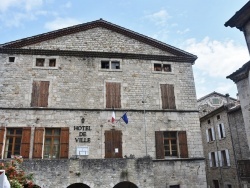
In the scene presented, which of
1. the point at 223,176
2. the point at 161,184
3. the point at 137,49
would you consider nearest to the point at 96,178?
the point at 161,184

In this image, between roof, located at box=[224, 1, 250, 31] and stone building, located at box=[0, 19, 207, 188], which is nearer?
roof, located at box=[224, 1, 250, 31]

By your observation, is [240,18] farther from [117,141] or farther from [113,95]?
[117,141]

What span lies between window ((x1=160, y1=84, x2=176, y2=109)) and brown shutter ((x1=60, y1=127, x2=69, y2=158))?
6090 mm

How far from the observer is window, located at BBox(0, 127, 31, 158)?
13395mm

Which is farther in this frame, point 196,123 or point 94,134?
point 196,123

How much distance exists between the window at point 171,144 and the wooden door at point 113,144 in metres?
2.21

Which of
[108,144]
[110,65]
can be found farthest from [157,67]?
[108,144]

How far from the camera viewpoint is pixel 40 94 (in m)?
14.6

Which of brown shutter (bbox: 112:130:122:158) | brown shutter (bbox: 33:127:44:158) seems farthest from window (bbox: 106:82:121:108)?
brown shutter (bbox: 33:127:44:158)

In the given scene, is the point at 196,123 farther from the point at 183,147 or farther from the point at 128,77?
the point at 128,77

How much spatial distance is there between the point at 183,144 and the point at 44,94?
28.8ft

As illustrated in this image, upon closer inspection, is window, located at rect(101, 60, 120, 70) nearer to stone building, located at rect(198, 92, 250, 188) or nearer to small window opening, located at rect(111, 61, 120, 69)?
small window opening, located at rect(111, 61, 120, 69)

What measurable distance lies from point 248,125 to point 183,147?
16.2 ft

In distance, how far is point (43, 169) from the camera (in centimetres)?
1158
